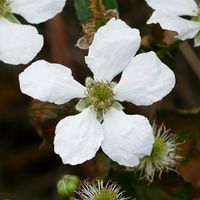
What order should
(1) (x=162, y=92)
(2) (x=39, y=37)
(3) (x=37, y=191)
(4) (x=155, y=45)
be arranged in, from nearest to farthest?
(1) (x=162, y=92)
(2) (x=39, y=37)
(4) (x=155, y=45)
(3) (x=37, y=191)

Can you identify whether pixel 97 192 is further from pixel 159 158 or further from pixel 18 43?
pixel 18 43

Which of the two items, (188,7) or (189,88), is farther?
(189,88)

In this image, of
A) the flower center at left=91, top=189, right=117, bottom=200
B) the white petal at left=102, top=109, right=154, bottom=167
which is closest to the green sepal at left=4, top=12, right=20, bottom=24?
the white petal at left=102, top=109, right=154, bottom=167

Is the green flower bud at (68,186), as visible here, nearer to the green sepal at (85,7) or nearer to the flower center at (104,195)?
the flower center at (104,195)

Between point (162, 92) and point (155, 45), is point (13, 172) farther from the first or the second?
point (162, 92)

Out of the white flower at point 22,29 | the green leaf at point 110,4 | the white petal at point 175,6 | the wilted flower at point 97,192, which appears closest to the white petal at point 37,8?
the white flower at point 22,29

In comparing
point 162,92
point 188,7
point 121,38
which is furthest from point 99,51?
point 188,7
